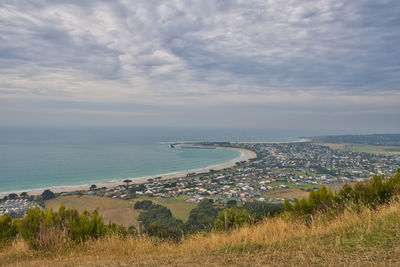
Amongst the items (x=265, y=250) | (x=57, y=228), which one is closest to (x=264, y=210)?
(x=265, y=250)

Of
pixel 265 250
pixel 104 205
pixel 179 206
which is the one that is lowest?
pixel 179 206

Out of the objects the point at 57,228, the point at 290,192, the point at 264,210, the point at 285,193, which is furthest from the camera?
the point at 290,192

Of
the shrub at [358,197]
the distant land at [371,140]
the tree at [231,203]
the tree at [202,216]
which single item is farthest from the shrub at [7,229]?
the distant land at [371,140]

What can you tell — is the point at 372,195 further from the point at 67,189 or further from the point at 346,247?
the point at 67,189

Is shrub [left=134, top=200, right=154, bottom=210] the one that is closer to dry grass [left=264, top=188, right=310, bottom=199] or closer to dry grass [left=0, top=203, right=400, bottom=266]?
dry grass [left=264, top=188, right=310, bottom=199]

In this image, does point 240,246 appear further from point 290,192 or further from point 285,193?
point 290,192

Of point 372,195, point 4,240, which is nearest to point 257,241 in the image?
point 372,195

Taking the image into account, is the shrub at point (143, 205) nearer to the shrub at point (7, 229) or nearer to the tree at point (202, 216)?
the tree at point (202, 216)
